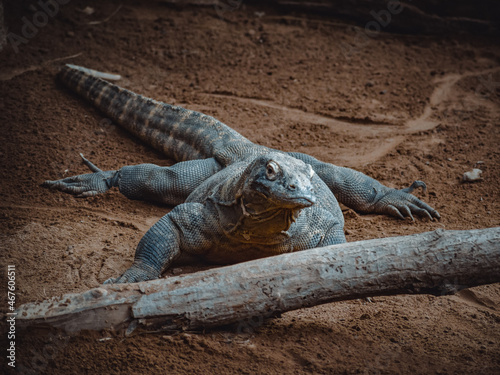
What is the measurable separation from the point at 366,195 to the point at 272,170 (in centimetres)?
265

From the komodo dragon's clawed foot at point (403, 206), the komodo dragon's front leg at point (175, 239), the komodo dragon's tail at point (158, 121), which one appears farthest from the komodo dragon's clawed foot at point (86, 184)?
the komodo dragon's clawed foot at point (403, 206)

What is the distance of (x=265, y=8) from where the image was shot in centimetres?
1191

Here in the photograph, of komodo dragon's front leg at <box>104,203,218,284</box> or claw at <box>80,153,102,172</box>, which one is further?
claw at <box>80,153,102,172</box>

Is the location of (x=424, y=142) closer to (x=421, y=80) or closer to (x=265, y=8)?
(x=421, y=80)

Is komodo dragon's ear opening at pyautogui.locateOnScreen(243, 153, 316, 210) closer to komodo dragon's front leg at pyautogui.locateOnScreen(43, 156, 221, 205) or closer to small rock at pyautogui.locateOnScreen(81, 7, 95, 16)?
komodo dragon's front leg at pyautogui.locateOnScreen(43, 156, 221, 205)

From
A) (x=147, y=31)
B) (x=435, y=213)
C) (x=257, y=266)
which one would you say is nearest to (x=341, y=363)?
(x=257, y=266)

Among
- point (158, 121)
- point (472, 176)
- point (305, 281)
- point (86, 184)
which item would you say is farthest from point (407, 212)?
point (86, 184)

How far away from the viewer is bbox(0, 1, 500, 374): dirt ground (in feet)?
11.7

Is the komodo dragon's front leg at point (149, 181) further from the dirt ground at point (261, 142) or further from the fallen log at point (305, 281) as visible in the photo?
the fallen log at point (305, 281)

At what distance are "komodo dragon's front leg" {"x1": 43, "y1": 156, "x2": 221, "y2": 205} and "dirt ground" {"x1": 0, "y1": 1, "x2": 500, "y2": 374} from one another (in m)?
0.14

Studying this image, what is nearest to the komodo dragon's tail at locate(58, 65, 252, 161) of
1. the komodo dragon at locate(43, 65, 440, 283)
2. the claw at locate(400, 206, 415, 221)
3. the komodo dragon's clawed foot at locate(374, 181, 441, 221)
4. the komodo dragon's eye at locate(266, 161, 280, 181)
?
the komodo dragon at locate(43, 65, 440, 283)

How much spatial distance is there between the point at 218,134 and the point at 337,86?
3.57 meters

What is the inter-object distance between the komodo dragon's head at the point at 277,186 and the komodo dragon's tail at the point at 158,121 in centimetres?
228

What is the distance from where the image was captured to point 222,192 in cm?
466
